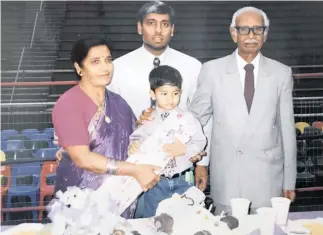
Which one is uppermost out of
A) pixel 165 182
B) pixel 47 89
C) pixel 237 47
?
pixel 237 47

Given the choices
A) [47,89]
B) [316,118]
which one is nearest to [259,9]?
[316,118]

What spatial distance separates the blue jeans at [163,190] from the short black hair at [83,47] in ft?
1.76

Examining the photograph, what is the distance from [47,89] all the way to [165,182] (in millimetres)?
672

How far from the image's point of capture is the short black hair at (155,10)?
179cm

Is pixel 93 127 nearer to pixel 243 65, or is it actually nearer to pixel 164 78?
pixel 164 78

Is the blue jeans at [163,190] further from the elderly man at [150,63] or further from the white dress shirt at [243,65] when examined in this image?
the white dress shirt at [243,65]

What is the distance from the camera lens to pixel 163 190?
1.66 metres

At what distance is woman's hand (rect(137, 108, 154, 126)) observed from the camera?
5.48ft

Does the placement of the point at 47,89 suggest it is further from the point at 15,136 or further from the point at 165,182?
the point at 165,182

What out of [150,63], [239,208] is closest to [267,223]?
[239,208]

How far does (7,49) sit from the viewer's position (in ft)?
6.24

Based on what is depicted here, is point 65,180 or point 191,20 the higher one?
point 191,20

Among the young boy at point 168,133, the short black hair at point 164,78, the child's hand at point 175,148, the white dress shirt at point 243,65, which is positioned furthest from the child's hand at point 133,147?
the white dress shirt at point 243,65

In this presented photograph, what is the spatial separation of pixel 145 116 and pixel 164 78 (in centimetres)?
17
